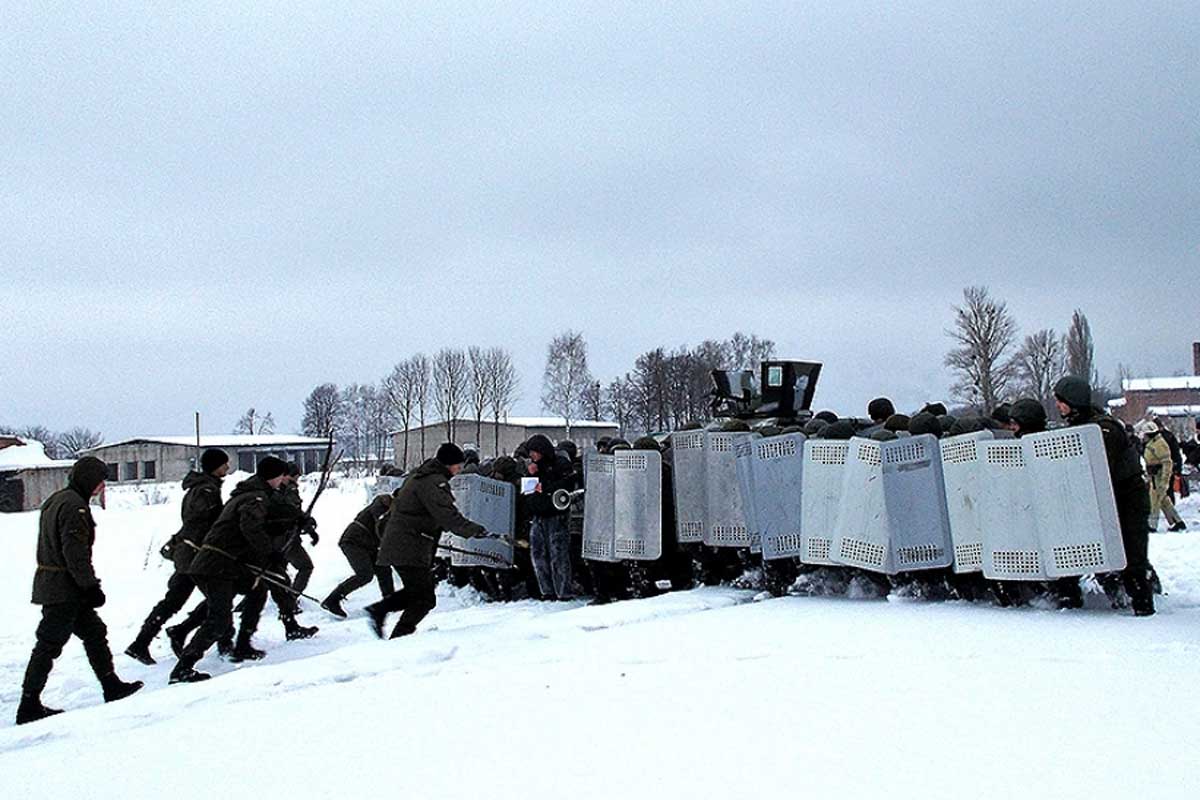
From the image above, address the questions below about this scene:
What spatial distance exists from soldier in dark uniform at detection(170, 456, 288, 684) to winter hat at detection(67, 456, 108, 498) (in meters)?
1.08

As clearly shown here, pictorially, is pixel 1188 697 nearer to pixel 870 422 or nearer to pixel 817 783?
pixel 817 783

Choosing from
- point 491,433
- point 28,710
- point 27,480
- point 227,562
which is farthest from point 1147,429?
point 491,433

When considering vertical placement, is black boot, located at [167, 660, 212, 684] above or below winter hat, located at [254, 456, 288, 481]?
below

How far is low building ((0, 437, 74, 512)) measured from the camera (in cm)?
4009

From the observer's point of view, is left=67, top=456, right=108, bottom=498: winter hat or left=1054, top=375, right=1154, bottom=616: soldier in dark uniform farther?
left=67, top=456, right=108, bottom=498: winter hat

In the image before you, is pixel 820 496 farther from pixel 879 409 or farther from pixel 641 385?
pixel 641 385

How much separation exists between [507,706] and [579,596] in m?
5.80

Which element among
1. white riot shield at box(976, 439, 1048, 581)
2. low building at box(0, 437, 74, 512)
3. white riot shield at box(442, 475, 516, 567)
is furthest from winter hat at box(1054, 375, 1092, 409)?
low building at box(0, 437, 74, 512)

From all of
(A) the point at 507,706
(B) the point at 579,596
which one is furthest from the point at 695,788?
(B) the point at 579,596

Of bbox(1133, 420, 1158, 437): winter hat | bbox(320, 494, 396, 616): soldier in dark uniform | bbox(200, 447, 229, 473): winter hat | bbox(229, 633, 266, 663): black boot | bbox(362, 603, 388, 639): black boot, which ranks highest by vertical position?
bbox(200, 447, 229, 473): winter hat

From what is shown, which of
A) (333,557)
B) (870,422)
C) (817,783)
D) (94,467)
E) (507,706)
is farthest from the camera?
(333,557)

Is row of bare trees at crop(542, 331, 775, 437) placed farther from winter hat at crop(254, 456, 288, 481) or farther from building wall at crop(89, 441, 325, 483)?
winter hat at crop(254, 456, 288, 481)

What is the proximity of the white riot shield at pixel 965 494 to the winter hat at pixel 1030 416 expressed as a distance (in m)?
0.25

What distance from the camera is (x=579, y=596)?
10.9 meters
